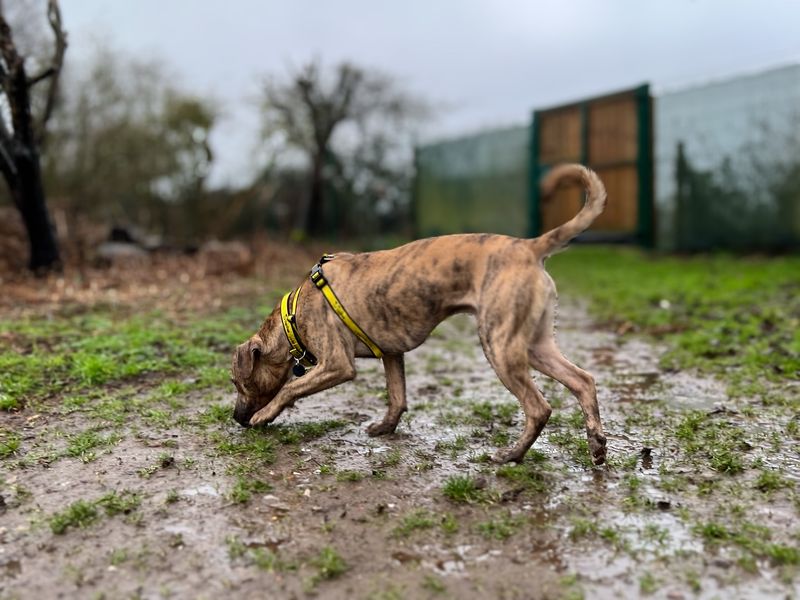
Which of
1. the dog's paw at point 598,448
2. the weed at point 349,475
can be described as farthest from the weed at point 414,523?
the dog's paw at point 598,448

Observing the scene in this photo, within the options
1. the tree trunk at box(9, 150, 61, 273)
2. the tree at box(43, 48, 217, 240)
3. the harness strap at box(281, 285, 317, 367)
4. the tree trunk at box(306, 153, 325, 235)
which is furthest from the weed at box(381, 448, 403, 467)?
the tree trunk at box(306, 153, 325, 235)

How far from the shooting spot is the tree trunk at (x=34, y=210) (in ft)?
31.7

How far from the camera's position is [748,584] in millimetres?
2660

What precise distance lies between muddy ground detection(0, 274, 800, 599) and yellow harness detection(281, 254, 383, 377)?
442mm

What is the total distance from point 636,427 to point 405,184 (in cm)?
1667

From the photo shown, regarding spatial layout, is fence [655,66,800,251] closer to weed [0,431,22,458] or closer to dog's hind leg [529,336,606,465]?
dog's hind leg [529,336,606,465]

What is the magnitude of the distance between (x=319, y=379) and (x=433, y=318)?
30.3 inches

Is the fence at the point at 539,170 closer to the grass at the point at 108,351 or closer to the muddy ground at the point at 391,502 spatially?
the grass at the point at 108,351

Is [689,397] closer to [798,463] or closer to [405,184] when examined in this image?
[798,463]

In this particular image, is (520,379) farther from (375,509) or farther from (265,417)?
(265,417)

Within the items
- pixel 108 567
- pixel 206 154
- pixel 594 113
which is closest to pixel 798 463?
pixel 108 567

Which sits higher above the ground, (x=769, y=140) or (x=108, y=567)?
(x=769, y=140)

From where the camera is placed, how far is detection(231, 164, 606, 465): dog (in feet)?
12.2

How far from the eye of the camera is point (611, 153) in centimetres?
1523
